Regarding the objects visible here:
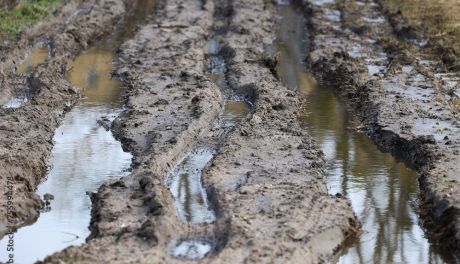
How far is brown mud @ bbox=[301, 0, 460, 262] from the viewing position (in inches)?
447

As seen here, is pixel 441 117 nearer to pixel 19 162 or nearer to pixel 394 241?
pixel 394 241

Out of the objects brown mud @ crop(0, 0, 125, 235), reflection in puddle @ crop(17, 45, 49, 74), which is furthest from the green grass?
reflection in puddle @ crop(17, 45, 49, 74)

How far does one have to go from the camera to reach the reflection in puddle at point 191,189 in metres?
10.9

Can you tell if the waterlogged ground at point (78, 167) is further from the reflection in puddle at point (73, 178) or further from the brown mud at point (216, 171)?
the brown mud at point (216, 171)

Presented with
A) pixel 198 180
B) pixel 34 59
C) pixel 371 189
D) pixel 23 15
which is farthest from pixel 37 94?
pixel 23 15

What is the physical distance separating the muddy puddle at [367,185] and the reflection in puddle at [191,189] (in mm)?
1636

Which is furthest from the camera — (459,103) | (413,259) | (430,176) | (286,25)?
(286,25)

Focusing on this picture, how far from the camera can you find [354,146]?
1382 centimetres

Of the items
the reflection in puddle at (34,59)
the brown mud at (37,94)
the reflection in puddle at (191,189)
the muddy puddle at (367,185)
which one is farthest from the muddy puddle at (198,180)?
the reflection in puddle at (34,59)

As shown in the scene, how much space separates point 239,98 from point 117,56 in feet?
12.8

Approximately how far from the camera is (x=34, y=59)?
1877 centimetres

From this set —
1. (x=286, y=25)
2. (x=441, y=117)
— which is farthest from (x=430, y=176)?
(x=286, y=25)

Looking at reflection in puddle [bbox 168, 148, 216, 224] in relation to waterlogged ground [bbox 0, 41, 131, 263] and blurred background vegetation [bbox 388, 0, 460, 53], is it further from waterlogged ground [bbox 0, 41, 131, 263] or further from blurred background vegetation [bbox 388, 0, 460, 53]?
blurred background vegetation [bbox 388, 0, 460, 53]

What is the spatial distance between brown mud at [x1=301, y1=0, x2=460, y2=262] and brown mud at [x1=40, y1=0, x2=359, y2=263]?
107 cm
